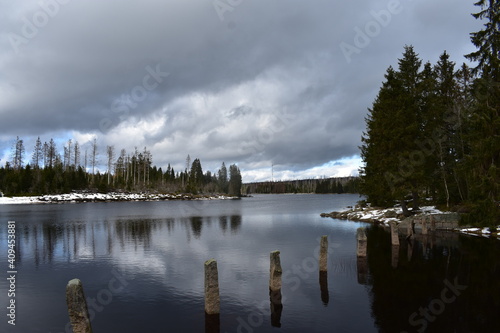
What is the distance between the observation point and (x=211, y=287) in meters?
14.1

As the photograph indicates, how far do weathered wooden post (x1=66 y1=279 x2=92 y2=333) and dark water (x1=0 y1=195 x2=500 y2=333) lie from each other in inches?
123

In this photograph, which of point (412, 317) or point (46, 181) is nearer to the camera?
point (412, 317)

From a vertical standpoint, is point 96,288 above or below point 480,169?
below

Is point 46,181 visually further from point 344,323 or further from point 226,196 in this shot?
point 344,323

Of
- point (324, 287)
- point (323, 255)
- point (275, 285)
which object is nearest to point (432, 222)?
point (323, 255)

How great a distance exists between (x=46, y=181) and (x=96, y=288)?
111 metres

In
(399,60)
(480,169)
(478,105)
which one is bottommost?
(480,169)

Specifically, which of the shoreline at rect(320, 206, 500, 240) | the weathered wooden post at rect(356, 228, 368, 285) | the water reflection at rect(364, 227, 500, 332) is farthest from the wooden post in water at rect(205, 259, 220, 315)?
the shoreline at rect(320, 206, 500, 240)

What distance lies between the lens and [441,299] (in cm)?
1583

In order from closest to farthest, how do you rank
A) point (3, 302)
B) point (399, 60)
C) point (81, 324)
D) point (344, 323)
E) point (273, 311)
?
point (81, 324) < point (344, 323) < point (273, 311) < point (3, 302) < point (399, 60)

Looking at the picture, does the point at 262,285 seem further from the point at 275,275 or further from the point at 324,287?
the point at 324,287

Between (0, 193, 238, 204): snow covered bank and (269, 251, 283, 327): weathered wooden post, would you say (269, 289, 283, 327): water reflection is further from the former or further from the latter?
(0, 193, 238, 204): snow covered bank

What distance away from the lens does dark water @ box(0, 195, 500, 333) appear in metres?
14.0

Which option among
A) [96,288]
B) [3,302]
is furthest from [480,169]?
[3,302]
